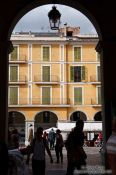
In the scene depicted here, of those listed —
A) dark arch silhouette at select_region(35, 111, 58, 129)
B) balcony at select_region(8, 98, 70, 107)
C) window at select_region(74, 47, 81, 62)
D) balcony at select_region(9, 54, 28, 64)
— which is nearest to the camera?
dark arch silhouette at select_region(35, 111, 58, 129)

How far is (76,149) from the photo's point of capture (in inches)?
413

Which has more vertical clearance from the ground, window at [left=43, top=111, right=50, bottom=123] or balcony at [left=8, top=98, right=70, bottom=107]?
balcony at [left=8, top=98, right=70, bottom=107]

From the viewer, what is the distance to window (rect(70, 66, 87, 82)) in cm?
5694

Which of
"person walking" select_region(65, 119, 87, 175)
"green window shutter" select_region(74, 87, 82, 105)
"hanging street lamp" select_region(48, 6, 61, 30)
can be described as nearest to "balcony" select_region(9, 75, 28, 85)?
"green window shutter" select_region(74, 87, 82, 105)

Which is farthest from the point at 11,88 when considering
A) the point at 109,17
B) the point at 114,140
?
the point at 114,140

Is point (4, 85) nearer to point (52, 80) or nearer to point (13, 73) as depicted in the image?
point (52, 80)

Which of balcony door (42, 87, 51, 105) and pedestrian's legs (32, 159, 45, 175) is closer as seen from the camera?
pedestrian's legs (32, 159, 45, 175)

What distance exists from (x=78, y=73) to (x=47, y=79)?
4194mm

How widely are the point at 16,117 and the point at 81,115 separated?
8.34m

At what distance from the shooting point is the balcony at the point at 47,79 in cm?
5671

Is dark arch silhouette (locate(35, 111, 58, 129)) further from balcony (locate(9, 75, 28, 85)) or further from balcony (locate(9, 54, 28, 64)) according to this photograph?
balcony (locate(9, 54, 28, 64))

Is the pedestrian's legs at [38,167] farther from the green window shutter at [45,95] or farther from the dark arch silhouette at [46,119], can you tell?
the green window shutter at [45,95]

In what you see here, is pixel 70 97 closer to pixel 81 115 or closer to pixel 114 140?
pixel 81 115

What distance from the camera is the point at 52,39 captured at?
5756 centimetres
